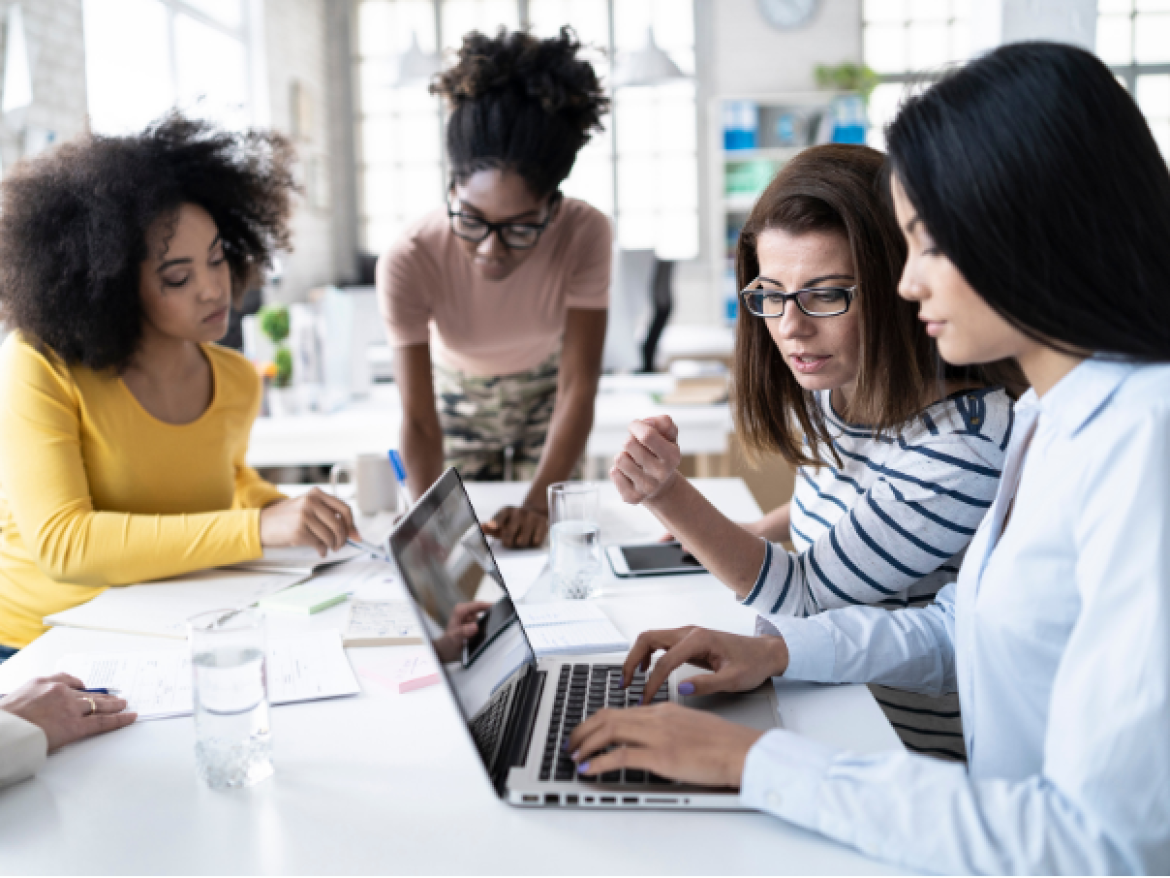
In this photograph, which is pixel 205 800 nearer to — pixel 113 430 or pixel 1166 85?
pixel 113 430

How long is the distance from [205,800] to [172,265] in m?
1.07

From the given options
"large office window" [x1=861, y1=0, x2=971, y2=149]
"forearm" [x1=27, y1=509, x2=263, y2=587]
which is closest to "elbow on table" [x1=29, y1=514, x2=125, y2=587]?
"forearm" [x1=27, y1=509, x2=263, y2=587]

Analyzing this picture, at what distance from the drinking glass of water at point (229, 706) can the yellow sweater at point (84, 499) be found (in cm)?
65

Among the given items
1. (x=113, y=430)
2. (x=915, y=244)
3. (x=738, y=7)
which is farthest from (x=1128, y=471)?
(x=738, y=7)

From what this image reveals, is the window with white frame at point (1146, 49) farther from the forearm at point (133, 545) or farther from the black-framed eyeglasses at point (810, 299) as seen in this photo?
the forearm at point (133, 545)

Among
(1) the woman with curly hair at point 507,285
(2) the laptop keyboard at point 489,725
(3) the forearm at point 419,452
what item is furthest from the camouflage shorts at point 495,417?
(2) the laptop keyboard at point 489,725

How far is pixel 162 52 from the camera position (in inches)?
227

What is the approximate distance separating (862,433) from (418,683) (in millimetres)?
641

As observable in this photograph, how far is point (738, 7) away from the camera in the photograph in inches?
314

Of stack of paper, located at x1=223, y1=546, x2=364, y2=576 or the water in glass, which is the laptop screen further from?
stack of paper, located at x1=223, y1=546, x2=364, y2=576

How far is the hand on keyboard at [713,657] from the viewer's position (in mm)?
1005

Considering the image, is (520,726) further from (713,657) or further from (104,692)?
(104,692)

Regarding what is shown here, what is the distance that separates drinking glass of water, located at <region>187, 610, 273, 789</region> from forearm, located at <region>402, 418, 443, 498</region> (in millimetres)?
1190

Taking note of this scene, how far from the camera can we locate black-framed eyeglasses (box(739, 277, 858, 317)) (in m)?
1.22
